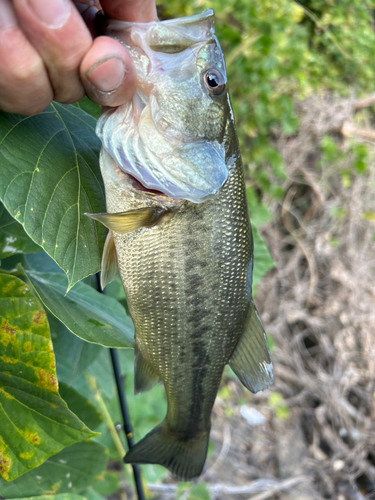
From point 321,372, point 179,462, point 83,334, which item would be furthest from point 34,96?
point 321,372

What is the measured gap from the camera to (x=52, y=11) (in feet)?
1.95

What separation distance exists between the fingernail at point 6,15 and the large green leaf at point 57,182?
6.5 inches

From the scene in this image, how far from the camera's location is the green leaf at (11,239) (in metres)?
0.88

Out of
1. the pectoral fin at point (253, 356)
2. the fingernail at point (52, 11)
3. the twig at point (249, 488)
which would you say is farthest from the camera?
the twig at point (249, 488)

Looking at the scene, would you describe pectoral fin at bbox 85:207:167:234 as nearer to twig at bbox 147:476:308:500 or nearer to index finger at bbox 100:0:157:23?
index finger at bbox 100:0:157:23

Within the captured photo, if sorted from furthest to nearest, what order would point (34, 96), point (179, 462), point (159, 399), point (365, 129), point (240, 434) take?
point (365, 129) < point (240, 434) < point (159, 399) < point (179, 462) < point (34, 96)

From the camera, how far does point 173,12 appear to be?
3.04 m

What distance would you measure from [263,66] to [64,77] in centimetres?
301

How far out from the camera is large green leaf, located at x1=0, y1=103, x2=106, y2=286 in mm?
713

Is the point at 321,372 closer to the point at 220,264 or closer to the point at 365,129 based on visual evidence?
the point at 365,129

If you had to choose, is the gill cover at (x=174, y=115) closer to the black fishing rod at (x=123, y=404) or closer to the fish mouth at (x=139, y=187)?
the fish mouth at (x=139, y=187)

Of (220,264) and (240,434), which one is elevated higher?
(220,264)

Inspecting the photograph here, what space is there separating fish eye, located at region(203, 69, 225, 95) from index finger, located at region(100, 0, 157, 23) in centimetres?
16

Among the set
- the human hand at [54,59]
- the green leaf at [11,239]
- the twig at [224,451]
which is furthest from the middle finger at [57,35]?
the twig at [224,451]
